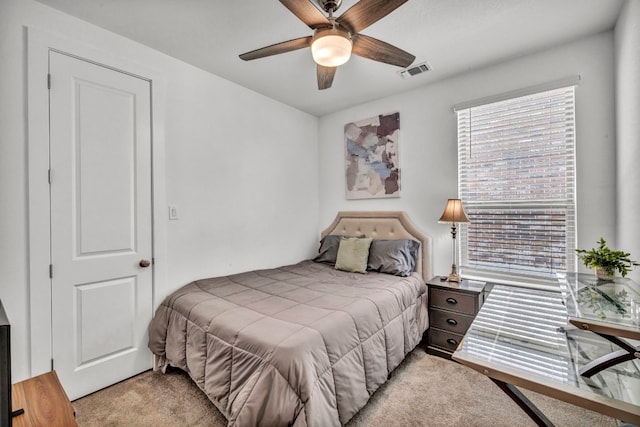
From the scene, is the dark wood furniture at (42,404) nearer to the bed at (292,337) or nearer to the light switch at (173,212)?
the bed at (292,337)

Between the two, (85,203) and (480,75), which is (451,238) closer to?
(480,75)

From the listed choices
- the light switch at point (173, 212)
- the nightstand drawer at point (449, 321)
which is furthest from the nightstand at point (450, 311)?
the light switch at point (173, 212)

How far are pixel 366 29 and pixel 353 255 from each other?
2.03 metres

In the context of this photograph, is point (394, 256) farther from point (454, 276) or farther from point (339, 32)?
point (339, 32)

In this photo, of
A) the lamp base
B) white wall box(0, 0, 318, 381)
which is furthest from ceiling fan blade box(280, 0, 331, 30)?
the lamp base

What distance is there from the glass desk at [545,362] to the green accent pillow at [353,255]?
4.23 ft

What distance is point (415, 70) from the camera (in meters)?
2.75

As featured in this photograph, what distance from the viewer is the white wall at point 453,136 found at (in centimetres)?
221

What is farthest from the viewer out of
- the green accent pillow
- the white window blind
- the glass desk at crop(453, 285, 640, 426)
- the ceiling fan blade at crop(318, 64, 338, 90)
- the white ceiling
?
the green accent pillow

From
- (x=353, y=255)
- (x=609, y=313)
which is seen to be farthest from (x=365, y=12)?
(x=353, y=255)

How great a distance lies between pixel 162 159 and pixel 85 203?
65cm

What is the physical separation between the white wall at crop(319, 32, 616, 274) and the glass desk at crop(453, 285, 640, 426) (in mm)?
1108

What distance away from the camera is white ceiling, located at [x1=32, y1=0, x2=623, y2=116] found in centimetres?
190

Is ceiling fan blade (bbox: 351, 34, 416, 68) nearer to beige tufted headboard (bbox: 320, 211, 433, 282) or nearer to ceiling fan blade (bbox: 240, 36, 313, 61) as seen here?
ceiling fan blade (bbox: 240, 36, 313, 61)
